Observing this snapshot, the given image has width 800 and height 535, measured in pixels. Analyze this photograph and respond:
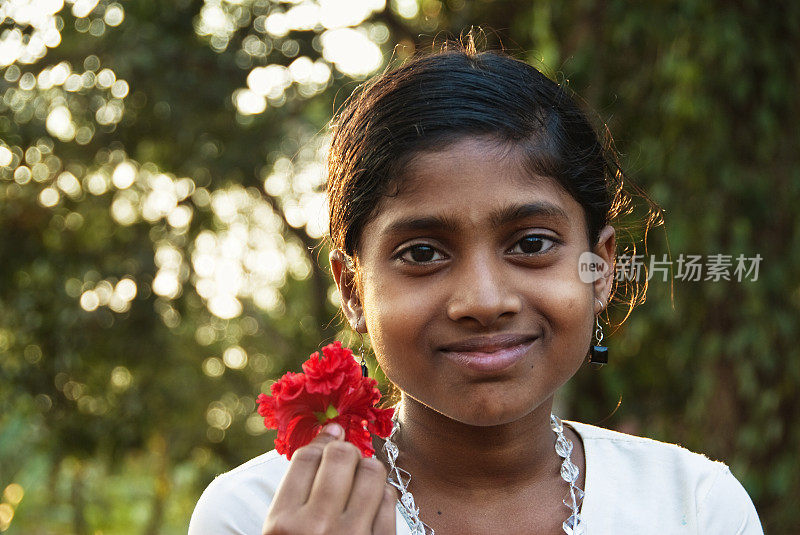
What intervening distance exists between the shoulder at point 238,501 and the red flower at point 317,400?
39 cm

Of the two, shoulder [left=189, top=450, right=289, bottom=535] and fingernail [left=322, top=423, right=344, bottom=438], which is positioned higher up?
fingernail [left=322, top=423, right=344, bottom=438]

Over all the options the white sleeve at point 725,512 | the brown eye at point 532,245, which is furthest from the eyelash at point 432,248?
the white sleeve at point 725,512

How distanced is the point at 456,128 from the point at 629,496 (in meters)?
0.90

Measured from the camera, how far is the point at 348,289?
6.56 feet

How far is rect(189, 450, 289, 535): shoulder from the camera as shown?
1.78 meters

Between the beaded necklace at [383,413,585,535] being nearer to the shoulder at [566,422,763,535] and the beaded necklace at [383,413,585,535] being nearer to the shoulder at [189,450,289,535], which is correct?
the shoulder at [566,422,763,535]

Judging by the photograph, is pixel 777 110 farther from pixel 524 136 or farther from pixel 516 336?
pixel 516 336

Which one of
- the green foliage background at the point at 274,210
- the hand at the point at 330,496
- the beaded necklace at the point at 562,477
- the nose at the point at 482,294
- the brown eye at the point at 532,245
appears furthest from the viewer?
the green foliage background at the point at 274,210

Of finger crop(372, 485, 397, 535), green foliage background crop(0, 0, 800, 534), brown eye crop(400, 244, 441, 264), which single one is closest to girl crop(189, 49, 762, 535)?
brown eye crop(400, 244, 441, 264)

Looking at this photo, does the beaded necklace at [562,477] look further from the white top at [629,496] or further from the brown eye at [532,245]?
the brown eye at [532,245]

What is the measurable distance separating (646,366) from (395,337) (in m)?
2.60

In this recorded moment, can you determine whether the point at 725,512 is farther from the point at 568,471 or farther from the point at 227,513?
the point at 227,513

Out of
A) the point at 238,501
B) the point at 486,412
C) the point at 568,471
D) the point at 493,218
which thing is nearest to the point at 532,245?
the point at 493,218

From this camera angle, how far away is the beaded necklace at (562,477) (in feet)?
6.09
